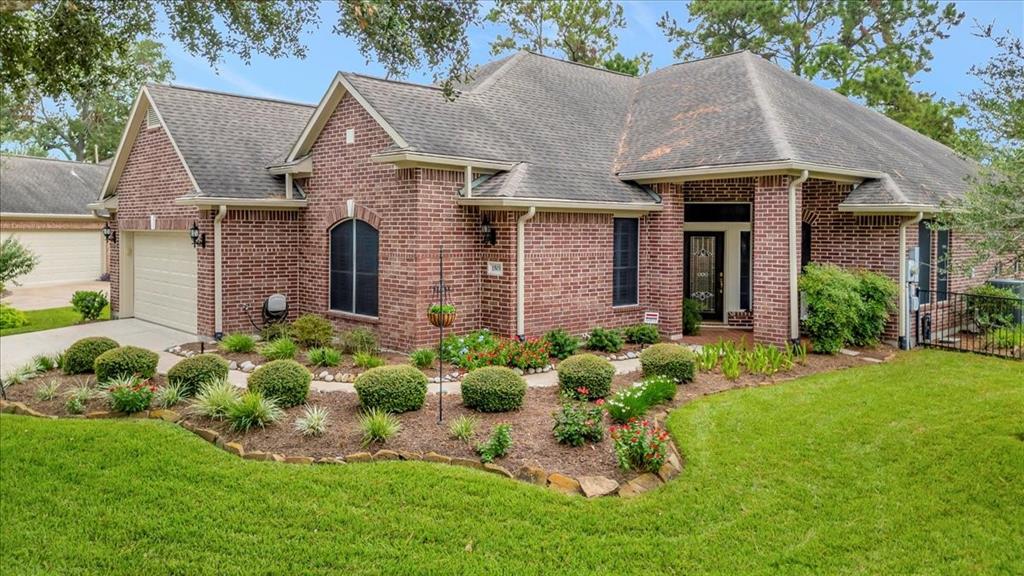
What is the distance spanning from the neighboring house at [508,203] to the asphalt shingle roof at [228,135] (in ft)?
0.19

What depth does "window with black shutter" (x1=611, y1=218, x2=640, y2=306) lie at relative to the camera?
14750mm

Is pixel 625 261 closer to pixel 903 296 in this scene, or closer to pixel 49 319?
pixel 903 296

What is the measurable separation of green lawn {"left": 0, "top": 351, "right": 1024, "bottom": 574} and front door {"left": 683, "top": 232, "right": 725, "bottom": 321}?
807 centimetres

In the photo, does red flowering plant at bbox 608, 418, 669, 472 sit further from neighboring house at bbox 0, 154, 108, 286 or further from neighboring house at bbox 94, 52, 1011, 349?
neighboring house at bbox 0, 154, 108, 286

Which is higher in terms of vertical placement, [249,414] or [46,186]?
[46,186]

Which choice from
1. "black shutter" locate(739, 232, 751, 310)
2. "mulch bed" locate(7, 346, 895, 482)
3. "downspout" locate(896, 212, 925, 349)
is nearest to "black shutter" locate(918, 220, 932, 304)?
"downspout" locate(896, 212, 925, 349)

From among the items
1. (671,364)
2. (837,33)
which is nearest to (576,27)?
(837,33)

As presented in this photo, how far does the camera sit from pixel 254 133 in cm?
1709

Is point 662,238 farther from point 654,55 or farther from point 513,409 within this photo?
point 654,55

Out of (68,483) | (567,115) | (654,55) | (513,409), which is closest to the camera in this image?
(68,483)

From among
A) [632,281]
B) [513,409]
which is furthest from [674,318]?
[513,409]

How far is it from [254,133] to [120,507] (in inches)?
475

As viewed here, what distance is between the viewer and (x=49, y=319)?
20.1 meters

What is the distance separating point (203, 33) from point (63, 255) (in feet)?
83.2
